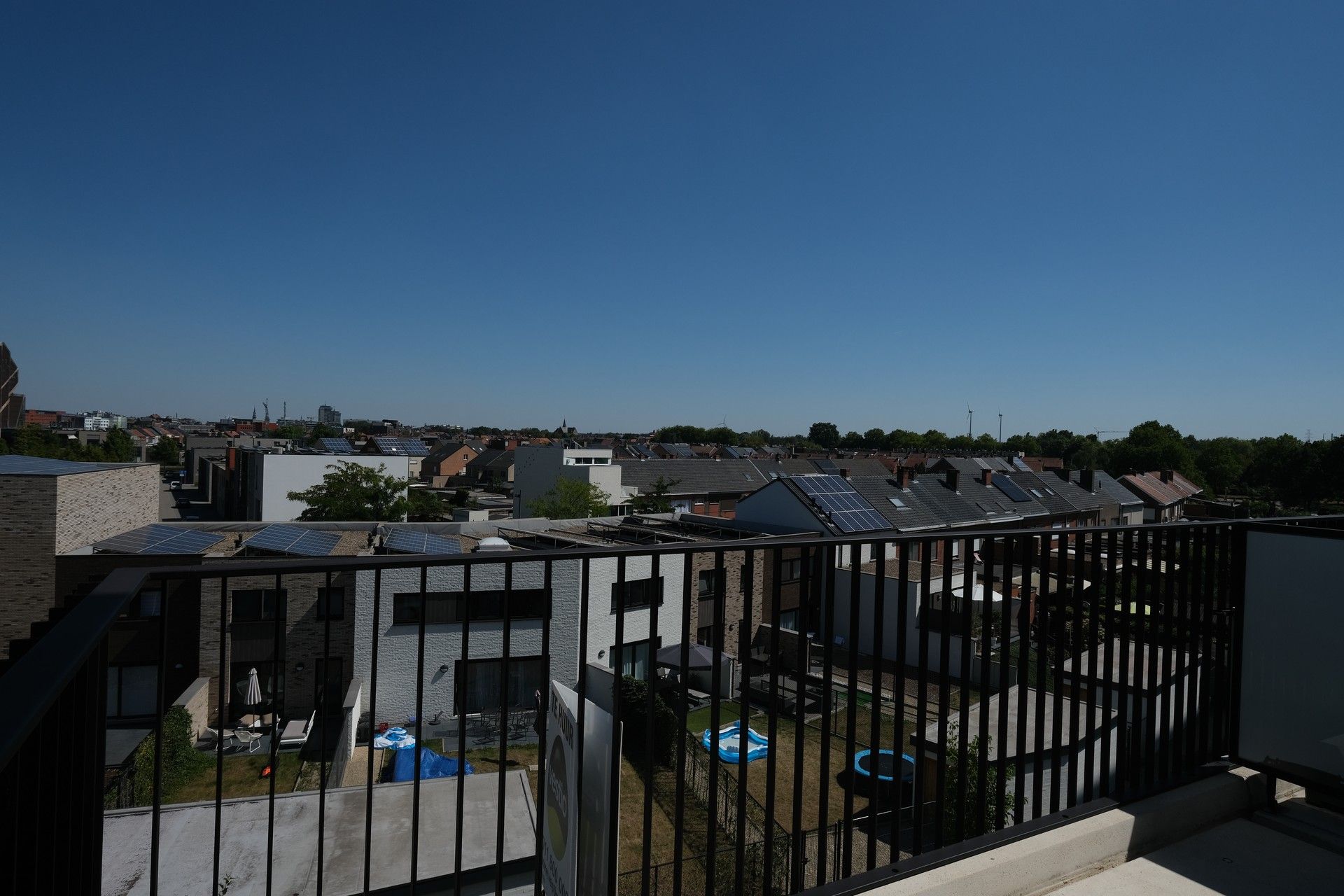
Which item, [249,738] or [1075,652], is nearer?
[1075,652]

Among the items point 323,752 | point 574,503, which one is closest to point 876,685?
point 323,752

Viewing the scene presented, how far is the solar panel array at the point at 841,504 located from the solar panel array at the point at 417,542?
10.9 meters

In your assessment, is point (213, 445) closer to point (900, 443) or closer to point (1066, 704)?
point (1066, 704)

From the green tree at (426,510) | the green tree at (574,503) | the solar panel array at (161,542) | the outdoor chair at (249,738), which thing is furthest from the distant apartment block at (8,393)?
the outdoor chair at (249,738)

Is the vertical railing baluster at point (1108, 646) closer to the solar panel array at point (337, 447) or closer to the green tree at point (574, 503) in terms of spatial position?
the green tree at point (574, 503)

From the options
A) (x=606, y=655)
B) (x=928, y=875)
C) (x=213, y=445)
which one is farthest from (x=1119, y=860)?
(x=213, y=445)

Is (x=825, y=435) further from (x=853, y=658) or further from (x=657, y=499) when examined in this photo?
(x=853, y=658)

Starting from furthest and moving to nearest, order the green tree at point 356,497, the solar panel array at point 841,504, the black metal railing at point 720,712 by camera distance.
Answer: the green tree at point 356,497
the solar panel array at point 841,504
the black metal railing at point 720,712

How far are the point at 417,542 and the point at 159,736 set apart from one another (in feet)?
49.5

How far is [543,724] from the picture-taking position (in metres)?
1.81

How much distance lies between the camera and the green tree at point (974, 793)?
2305 mm

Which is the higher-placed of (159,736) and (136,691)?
(159,736)

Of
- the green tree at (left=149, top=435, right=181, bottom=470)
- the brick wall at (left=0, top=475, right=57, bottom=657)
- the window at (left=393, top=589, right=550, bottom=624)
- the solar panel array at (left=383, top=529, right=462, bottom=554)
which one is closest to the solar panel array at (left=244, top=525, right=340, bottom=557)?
the solar panel array at (left=383, top=529, right=462, bottom=554)

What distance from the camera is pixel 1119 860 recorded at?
7.82 ft
